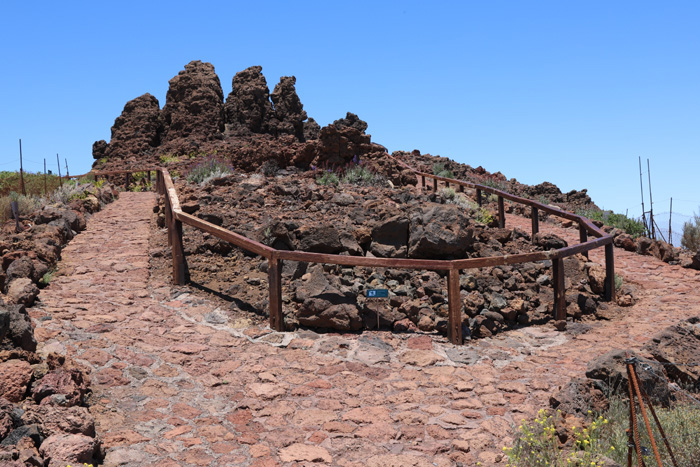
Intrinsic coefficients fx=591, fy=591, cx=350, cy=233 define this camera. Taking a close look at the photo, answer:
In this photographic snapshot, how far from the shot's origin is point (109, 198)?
52.5ft

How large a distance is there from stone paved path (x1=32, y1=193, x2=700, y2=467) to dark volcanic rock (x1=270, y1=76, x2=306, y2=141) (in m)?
24.9

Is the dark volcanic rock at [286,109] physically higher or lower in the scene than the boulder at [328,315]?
higher

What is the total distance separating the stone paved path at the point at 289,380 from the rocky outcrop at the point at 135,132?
23.7 meters

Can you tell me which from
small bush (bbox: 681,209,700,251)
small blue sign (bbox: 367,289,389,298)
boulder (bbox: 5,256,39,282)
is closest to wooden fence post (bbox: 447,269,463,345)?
small blue sign (bbox: 367,289,389,298)

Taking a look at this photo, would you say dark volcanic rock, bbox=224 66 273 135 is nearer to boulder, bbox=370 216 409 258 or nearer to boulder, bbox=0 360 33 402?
boulder, bbox=370 216 409 258

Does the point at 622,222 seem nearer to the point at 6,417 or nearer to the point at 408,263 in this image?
the point at 408,263

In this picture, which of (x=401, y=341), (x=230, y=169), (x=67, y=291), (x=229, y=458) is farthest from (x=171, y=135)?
(x=229, y=458)

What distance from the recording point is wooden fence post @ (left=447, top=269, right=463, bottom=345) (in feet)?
23.4

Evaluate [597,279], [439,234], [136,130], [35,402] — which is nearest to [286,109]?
[136,130]

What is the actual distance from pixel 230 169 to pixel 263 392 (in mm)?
12209

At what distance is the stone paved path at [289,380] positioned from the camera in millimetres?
4820

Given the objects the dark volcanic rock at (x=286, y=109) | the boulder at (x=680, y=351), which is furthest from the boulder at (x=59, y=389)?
the dark volcanic rock at (x=286, y=109)

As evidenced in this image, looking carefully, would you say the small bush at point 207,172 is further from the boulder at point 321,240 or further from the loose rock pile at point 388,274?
the boulder at point 321,240

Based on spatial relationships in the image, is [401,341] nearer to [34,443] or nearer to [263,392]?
[263,392]
